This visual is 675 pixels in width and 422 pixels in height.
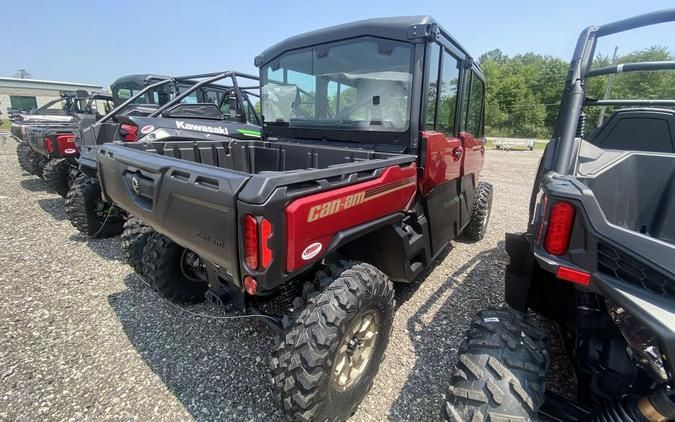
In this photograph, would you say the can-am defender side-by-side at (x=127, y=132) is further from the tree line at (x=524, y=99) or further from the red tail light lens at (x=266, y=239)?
the tree line at (x=524, y=99)

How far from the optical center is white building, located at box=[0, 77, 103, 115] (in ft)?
100

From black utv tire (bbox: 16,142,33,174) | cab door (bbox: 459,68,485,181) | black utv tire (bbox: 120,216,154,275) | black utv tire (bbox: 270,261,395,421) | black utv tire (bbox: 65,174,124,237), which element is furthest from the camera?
black utv tire (bbox: 16,142,33,174)

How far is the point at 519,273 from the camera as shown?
2061 millimetres

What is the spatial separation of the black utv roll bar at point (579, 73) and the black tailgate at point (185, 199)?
1572 millimetres

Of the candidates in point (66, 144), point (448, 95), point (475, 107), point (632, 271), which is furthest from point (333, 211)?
point (66, 144)

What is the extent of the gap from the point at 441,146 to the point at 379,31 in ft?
3.44

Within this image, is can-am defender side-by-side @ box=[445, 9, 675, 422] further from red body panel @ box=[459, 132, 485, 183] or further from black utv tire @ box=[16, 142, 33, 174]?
black utv tire @ box=[16, 142, 33, 174]

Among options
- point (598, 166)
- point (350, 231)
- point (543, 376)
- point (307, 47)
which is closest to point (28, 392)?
point (350, 231)

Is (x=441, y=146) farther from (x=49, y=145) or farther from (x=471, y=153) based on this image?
(x=49, y=145)

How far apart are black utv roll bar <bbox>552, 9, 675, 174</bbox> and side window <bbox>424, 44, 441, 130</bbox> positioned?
3.09 feet

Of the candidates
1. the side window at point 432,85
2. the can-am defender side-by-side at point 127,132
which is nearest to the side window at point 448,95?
the side window at point 432,85

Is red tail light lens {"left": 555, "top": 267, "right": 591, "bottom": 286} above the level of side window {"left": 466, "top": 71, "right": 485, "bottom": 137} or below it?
below

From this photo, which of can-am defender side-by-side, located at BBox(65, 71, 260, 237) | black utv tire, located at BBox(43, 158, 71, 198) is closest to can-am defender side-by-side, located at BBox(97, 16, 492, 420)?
can-am defender side-by-side, located at BBox(65, 71, 260, 237)

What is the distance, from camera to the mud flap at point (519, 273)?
2031mm
